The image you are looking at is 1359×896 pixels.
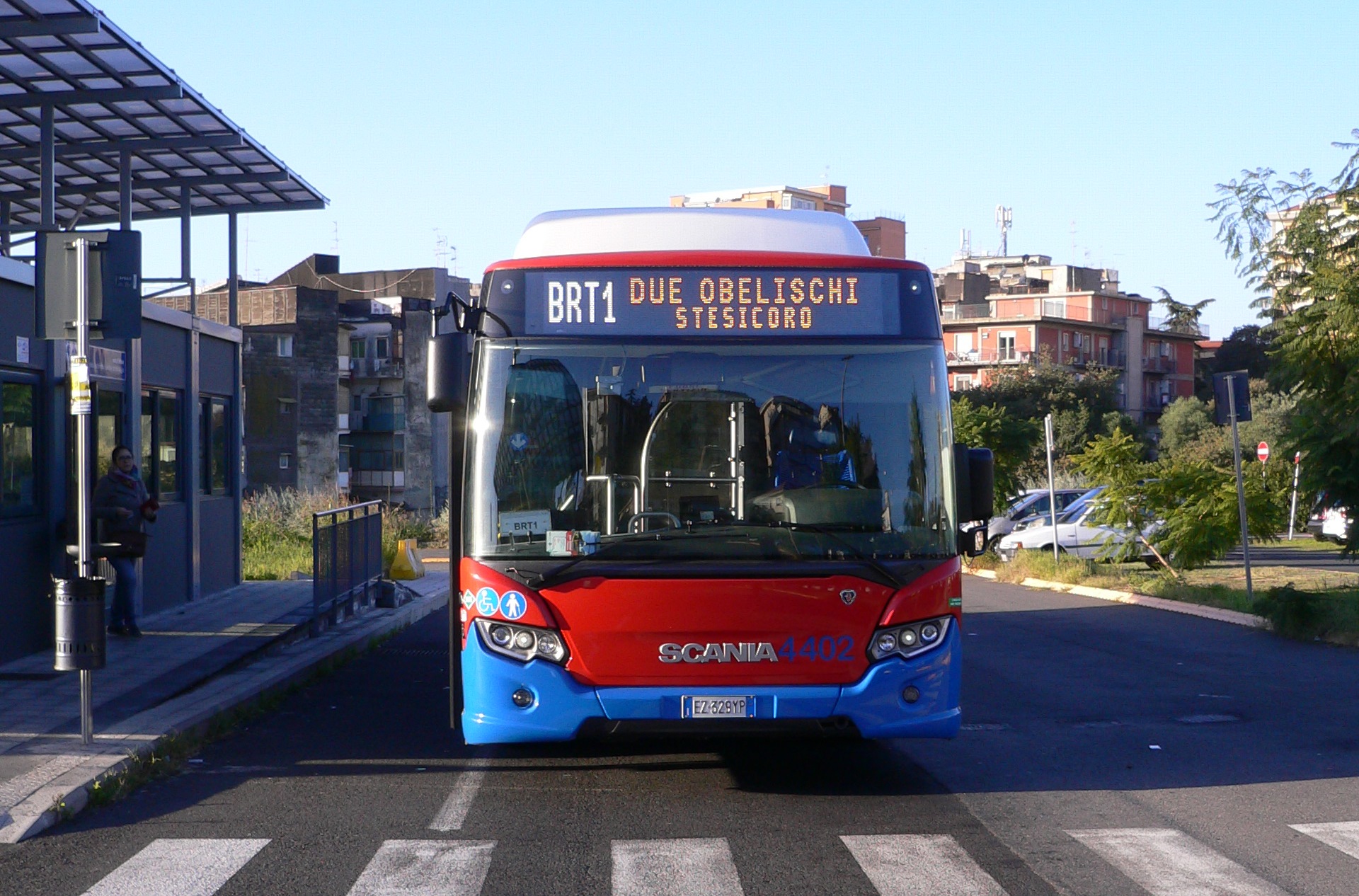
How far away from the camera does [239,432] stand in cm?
1944

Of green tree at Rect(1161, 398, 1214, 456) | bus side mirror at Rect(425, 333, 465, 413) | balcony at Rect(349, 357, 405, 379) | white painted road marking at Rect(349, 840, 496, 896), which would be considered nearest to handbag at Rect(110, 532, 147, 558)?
bus side mirror at Rect(425, 333, 465, 413)

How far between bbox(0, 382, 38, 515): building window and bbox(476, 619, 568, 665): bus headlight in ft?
21.3

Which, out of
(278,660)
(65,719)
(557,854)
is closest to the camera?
(557,854)

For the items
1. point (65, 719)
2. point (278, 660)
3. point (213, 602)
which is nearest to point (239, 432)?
point (213, 602)

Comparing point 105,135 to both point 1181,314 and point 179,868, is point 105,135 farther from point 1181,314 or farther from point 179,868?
point 1181,314

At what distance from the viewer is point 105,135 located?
15.5 m

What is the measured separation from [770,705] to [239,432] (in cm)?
1368

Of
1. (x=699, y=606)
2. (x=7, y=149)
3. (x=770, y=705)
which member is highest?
(x=7, y=149)

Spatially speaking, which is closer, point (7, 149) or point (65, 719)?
point (65, 719)

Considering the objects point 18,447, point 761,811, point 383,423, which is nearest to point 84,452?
point 18,447

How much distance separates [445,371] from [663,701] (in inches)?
78.4

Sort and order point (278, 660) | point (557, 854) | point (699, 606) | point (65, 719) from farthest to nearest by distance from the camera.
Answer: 1. point (278, 660)
2. point (65, 719)
3. point (699, 606)
4. point (557, 854)

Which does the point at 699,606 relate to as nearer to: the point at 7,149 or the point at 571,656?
the point at 571,656

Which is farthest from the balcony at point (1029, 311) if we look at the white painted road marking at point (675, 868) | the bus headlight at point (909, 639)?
the white painted road marking at point (675, 868)
